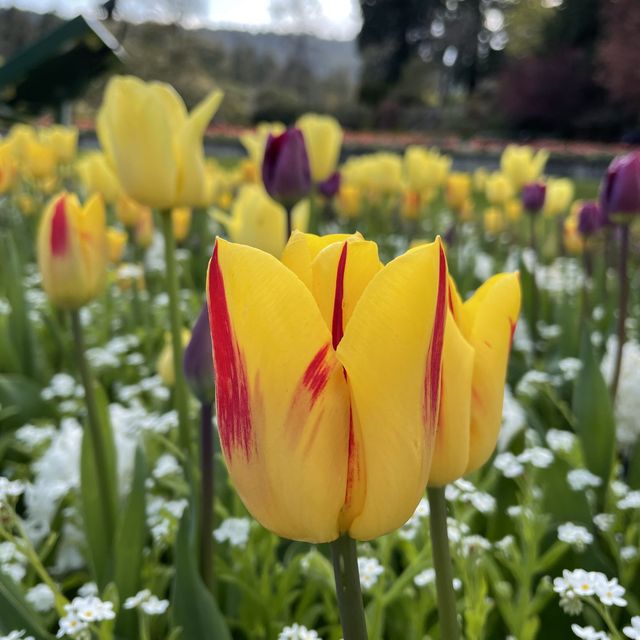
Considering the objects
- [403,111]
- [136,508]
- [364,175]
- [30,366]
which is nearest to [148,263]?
[364,175]

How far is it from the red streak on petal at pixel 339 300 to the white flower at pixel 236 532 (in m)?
0.56

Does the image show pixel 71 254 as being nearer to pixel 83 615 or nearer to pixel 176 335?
pixel 176 335

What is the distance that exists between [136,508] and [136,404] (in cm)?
75

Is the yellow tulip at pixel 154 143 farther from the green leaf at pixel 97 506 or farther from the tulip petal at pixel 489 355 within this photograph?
the tulip petal at pixel 489 355

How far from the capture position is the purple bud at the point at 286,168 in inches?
49.2

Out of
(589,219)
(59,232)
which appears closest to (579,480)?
(59,232)

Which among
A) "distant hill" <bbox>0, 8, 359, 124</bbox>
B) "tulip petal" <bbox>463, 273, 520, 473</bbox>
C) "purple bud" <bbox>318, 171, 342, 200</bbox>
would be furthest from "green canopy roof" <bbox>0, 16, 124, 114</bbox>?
"distant hill" <bbox>0, 8, 359, 124</bbox>

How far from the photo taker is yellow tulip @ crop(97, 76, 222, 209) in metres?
1.12

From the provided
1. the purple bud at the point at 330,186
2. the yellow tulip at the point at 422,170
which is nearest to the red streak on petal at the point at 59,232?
the purple bud at the point at 330,186

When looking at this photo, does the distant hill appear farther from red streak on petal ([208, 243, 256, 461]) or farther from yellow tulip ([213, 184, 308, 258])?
red streak on petal ([208, 243, 256, 461])

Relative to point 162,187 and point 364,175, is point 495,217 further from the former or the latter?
point 162,187

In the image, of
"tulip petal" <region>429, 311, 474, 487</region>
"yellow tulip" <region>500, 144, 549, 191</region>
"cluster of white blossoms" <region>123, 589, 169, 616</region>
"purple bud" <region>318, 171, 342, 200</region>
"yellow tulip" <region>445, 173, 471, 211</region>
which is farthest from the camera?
"yellow tulip" <region>445, 173, 471, 211</region>

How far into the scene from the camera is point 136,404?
167 centimetres

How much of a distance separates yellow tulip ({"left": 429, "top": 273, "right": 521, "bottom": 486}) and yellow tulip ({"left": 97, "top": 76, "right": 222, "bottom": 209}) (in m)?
0.67
